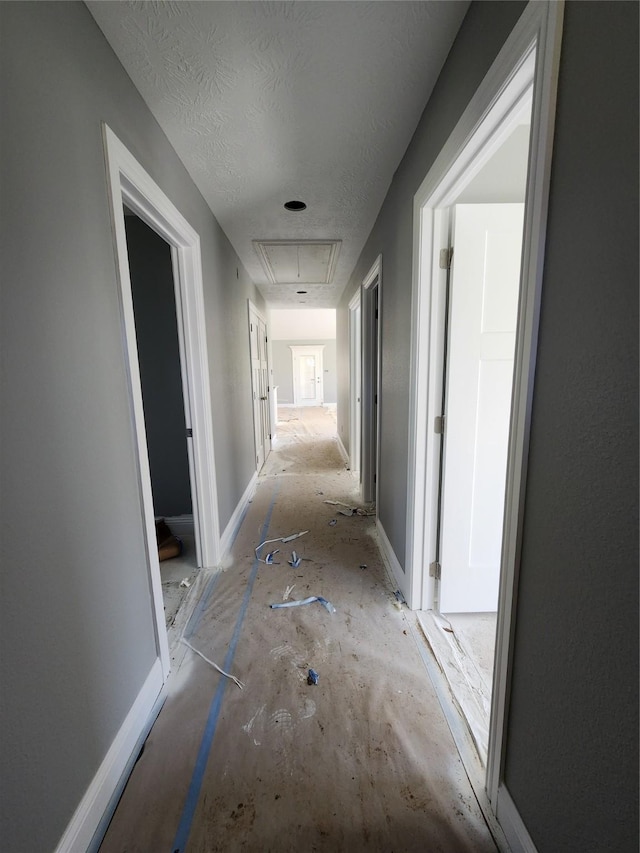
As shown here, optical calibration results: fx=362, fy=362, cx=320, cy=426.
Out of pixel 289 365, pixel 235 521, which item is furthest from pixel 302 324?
pixel 235 521

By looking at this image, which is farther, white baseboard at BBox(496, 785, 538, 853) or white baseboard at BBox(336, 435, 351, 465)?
white baseboard at BBox(336, 435, 351, 465)

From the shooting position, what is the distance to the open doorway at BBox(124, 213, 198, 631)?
2.74m

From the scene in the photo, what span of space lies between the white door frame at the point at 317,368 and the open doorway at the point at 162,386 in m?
9.32

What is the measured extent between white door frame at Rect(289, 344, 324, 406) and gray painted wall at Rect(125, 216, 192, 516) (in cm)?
932

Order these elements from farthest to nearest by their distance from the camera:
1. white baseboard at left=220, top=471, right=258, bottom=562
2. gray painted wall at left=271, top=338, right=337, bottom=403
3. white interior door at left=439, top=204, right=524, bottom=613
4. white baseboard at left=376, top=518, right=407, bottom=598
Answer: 1. gray painted wall at left=271, top=338, right=337, bottom=403
2. white baseboard at left=220, top=471, right=258, bottom=562
3. white baseboard at left=376, top=518, right=407, bottom=598
4. white interior door at left=439, top=204, right=524, bottom=613

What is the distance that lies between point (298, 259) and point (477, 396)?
8.62ft

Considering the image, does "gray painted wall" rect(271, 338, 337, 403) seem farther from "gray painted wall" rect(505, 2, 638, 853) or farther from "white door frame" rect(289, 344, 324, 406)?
"gray painted wall" rect(505, 2, 638, 853)

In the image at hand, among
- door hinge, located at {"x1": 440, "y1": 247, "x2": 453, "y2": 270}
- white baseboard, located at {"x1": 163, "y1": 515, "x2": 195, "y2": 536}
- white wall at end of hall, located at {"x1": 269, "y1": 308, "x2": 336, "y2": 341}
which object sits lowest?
white baseboard, located at {"x1": 163, "y1": 515, "x2": 195, "y2": 536}

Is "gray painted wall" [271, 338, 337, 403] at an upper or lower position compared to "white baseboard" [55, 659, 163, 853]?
upper

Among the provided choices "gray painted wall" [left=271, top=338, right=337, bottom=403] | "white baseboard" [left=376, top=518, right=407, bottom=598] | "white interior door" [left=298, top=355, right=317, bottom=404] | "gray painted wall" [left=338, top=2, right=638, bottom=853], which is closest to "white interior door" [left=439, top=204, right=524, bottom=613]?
"white baseboard" [left=376, top=518, right=407, bottom=598]

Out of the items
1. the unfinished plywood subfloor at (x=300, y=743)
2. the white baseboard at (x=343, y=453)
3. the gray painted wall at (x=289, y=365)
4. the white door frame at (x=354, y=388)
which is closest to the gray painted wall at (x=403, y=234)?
the unfinished plywood subfloor at (x=300, y=743)

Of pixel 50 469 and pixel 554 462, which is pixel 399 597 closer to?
pixel 554 462

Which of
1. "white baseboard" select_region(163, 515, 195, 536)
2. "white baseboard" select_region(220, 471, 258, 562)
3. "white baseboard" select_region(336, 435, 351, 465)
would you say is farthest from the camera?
"white baseboard" select_region(336, 435, 351, 465)

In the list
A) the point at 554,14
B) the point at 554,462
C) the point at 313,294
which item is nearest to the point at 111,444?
the point at 554,462
